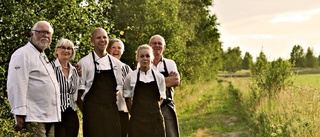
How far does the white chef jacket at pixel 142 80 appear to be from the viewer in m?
6.10

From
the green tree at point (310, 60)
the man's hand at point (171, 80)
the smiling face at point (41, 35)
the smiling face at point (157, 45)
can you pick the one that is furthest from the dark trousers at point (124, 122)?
the green tree at point (310, 60)

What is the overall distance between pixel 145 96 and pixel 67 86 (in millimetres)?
1031

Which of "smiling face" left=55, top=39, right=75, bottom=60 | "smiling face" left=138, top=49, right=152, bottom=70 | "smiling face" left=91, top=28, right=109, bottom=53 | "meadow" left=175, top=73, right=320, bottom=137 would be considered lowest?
"meadow" left=175, top=73, right=320, bottom=137

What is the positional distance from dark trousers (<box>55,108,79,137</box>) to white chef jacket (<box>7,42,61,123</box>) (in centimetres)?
25

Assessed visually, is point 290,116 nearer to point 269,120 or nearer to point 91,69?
point 269,120

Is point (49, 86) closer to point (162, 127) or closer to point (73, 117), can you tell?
point (73, 117)

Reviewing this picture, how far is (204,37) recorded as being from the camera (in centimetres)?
3647

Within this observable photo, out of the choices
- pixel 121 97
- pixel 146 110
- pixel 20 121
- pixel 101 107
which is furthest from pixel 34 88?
pixel 146 110

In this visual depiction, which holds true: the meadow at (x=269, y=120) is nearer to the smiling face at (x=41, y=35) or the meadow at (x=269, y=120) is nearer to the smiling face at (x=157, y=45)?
the smiling face at (x=157, y=45)

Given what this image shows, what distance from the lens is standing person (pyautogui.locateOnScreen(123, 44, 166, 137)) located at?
6.09 metres

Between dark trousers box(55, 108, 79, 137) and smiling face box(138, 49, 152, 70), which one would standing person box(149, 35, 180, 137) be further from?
dark trousers box(55, 108, 79, 137)

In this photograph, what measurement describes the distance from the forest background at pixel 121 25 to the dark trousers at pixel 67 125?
1909 millimetres

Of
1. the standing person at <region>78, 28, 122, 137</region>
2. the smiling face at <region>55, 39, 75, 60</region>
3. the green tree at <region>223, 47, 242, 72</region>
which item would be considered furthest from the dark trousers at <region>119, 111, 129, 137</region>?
the green tree at <region>223, 47, 242, 72</region>

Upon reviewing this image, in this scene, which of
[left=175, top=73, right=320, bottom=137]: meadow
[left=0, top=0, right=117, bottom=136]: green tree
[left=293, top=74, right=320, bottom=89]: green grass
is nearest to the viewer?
[left=0, top=0, right=117, bottom=136]: green tree
